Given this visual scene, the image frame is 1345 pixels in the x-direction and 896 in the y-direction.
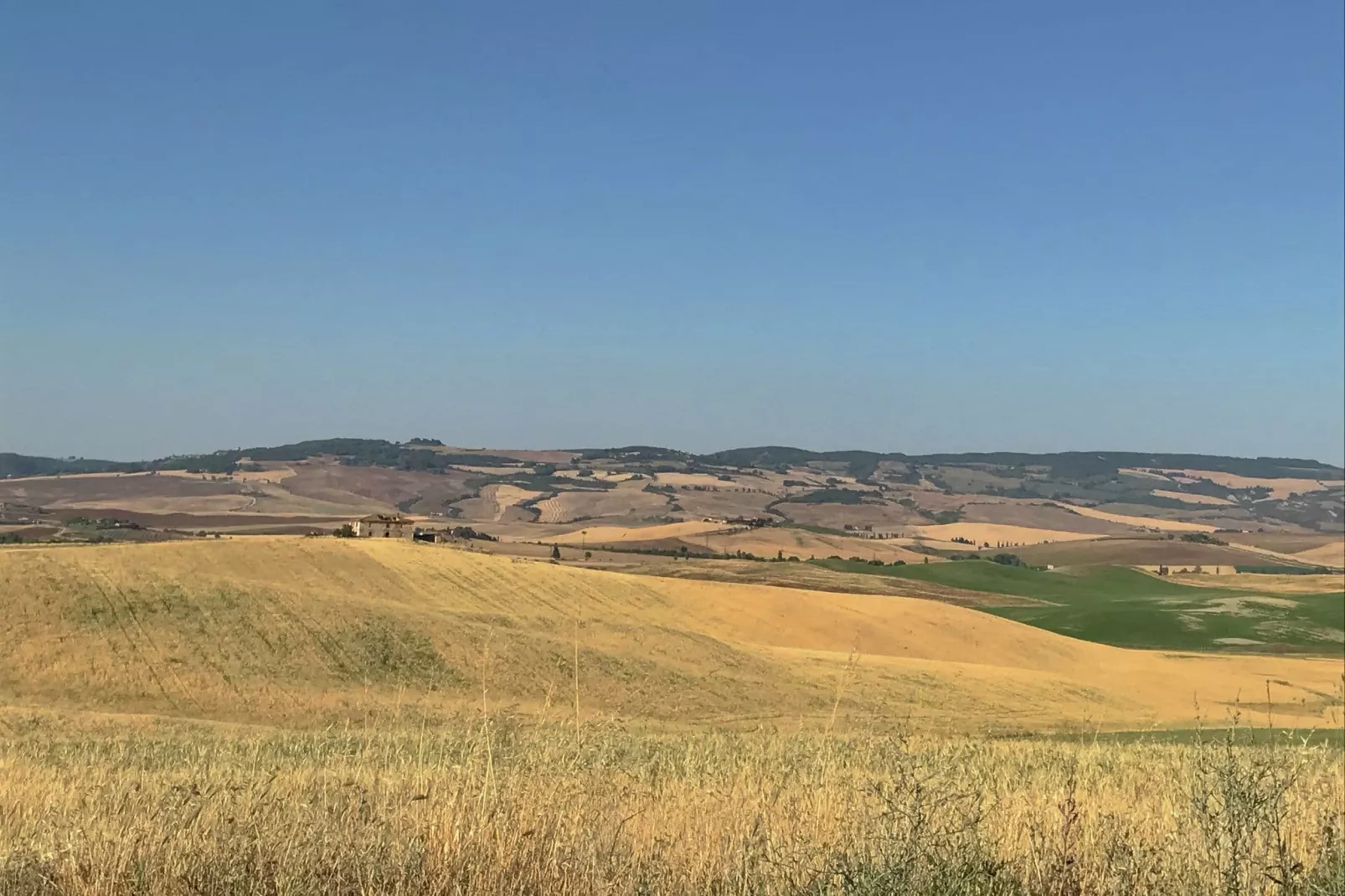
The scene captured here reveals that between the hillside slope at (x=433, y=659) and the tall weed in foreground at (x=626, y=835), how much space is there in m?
11.2

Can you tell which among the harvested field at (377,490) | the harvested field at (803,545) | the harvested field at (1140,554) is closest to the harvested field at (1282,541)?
the harvested field at (1140,554)

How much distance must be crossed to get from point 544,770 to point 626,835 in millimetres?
1905

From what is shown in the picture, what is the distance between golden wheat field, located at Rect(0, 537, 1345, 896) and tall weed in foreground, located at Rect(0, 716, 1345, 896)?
0.08 feet

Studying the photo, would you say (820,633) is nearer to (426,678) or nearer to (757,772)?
(426,678)

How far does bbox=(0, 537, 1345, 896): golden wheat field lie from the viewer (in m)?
5.11

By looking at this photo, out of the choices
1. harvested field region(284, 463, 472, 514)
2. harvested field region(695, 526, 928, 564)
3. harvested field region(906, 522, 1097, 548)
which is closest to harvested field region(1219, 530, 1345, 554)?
harvested field region(906, 522, 1097, 548)

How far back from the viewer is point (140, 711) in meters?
27.0

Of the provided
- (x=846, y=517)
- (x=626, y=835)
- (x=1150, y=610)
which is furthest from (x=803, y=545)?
(x=626, y=835)

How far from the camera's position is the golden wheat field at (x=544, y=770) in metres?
5.11

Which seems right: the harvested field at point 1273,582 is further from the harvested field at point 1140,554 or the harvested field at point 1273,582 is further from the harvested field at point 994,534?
the harvested field at point 994,534

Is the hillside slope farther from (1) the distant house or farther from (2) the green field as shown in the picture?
(1) the distant house

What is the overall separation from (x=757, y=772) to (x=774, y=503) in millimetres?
189476

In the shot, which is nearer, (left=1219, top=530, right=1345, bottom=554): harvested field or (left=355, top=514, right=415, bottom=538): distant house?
(left=355, top=514, right=415, bottom=538): distant house

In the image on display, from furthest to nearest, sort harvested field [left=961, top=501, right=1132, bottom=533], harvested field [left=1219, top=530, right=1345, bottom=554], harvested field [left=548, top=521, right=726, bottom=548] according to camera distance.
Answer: harvested field [left=961, top=501, right=1132, bottom=533] → harvested field [left=1219, top=530, right=1345, bottom=554] → harvested field [left=548, top=521, right=726, bottom=548]
